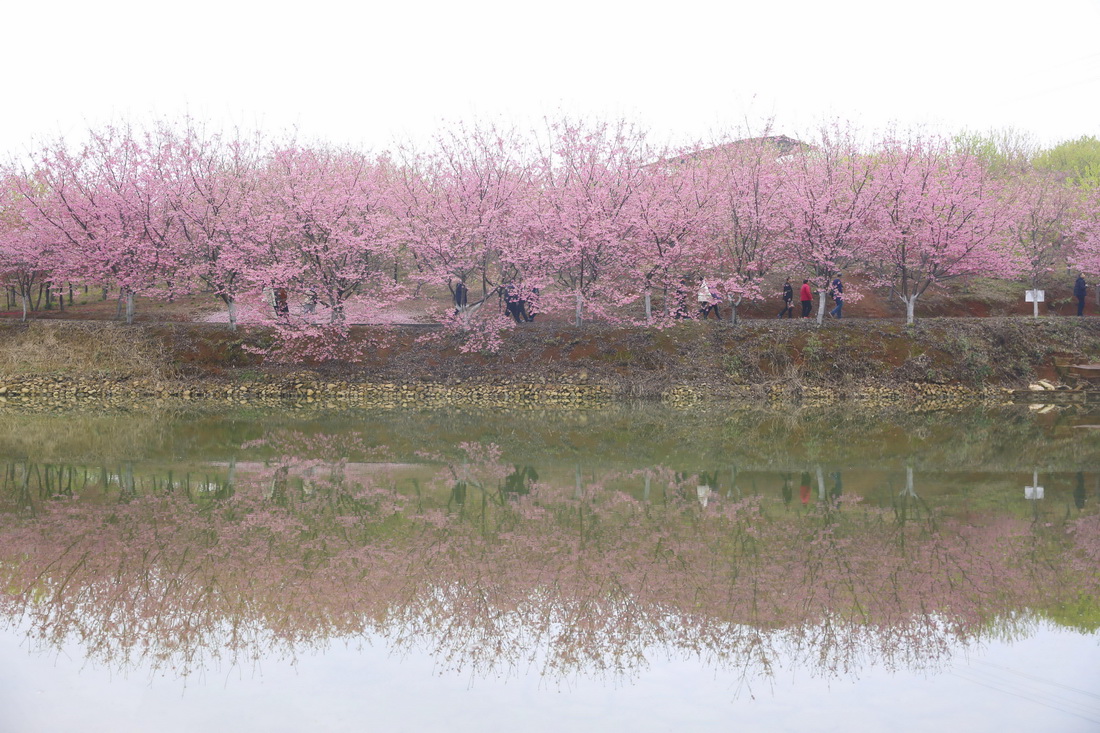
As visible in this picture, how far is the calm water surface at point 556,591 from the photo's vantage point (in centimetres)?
707

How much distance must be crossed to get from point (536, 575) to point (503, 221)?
1115 inches

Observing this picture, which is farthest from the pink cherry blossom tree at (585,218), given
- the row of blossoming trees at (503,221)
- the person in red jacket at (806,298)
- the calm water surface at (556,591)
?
the calm water surface at (556,591)

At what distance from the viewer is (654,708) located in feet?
22.7

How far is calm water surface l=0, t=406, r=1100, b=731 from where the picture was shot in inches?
278

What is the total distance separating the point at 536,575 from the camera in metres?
10.1

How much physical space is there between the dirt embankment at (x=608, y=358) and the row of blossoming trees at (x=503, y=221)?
1.55m

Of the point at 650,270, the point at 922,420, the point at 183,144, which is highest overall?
the point at 183,144

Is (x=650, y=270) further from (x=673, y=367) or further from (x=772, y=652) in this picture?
(x=772, y=652)

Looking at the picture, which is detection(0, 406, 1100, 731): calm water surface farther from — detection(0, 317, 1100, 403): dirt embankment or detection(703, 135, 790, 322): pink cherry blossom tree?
detection(703, 135, 790, 322): pink cherry blossom tree

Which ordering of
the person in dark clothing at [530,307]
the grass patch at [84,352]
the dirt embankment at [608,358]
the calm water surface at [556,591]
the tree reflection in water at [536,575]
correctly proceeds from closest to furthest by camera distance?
the calm water surface at [556,591] < the tree reflection in water at [536,575] < the dirt embankment at [608,358] < the grass patch at [84,352] < the person in dark clothing at [530,307]

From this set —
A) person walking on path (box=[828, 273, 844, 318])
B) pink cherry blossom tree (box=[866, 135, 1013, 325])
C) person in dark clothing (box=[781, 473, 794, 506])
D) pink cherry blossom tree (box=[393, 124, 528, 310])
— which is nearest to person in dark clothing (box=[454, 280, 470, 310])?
pink cherry blossom tree (box=[393, 124, 528, 310])

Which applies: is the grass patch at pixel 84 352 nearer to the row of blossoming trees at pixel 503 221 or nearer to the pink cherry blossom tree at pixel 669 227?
the row of blossoming trees at pixel 503 221

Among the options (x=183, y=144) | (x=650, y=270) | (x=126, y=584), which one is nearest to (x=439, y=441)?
(x=126, y=584)

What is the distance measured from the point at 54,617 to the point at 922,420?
2385 centimetres
